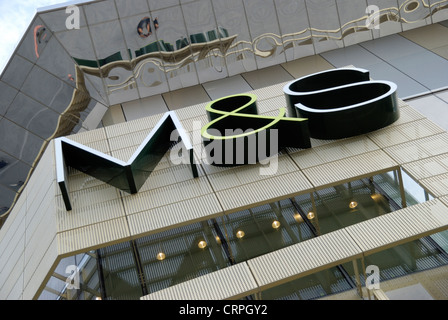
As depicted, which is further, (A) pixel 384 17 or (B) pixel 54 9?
(A) pixel 384 17

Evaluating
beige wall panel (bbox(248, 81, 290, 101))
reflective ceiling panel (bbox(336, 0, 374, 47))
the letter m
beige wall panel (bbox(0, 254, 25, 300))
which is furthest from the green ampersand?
reflective ceiling panel (bbox(336, 0, 374, 47))

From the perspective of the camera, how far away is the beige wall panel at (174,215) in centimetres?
1630

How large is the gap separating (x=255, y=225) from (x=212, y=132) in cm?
275

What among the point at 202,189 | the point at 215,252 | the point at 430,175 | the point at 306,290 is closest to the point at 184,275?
the point at 215,252

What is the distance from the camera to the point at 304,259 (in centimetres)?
1466

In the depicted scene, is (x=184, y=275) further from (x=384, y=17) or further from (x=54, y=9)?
(x=384, y=17)

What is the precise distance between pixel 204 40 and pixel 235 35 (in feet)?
4.04

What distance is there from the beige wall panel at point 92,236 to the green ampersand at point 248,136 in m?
3.07

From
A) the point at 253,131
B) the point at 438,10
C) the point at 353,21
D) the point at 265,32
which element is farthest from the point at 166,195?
the point at 438,10

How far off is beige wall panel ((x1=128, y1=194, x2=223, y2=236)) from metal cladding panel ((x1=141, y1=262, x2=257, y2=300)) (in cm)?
198

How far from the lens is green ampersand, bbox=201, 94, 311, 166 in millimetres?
17344

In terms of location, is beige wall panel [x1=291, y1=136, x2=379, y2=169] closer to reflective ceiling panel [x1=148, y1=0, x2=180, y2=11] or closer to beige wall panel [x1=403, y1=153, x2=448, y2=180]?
beige wall panel [x1=403, y1=153, x2=448, y2=180]

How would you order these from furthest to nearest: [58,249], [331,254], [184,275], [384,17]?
[384,17]
[184,275]
[58,249]
[331,254]

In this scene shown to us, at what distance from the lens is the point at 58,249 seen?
15.8m
